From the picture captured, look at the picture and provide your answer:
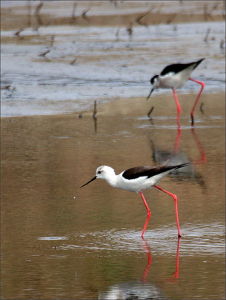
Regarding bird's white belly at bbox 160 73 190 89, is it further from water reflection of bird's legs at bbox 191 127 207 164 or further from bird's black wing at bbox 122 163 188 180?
bird's black wing at bbox 122 163 188 180

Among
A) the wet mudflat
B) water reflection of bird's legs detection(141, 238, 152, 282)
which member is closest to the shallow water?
the wet mudflat

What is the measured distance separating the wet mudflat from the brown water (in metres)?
0.01

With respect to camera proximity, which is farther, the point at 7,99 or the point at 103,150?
the point at 7,99

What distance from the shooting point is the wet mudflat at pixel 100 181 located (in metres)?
6.73

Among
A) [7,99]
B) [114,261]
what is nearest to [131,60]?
[7,99]

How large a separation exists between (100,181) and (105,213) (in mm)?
1330

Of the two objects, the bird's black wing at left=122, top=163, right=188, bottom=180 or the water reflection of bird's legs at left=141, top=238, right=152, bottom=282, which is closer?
the water reflection of bird's legs at left=141, top=238, right=152, bottom=282

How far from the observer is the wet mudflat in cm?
673

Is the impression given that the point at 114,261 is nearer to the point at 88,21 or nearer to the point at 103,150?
the point at 103,150

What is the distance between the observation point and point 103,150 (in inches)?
427

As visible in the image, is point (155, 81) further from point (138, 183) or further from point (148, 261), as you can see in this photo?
point (148, 261)

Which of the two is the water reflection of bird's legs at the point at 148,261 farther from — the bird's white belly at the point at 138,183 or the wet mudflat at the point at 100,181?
the bird's white belly at the point at 138,183

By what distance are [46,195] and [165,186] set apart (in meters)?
1.05

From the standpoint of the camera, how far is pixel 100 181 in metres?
9.65
